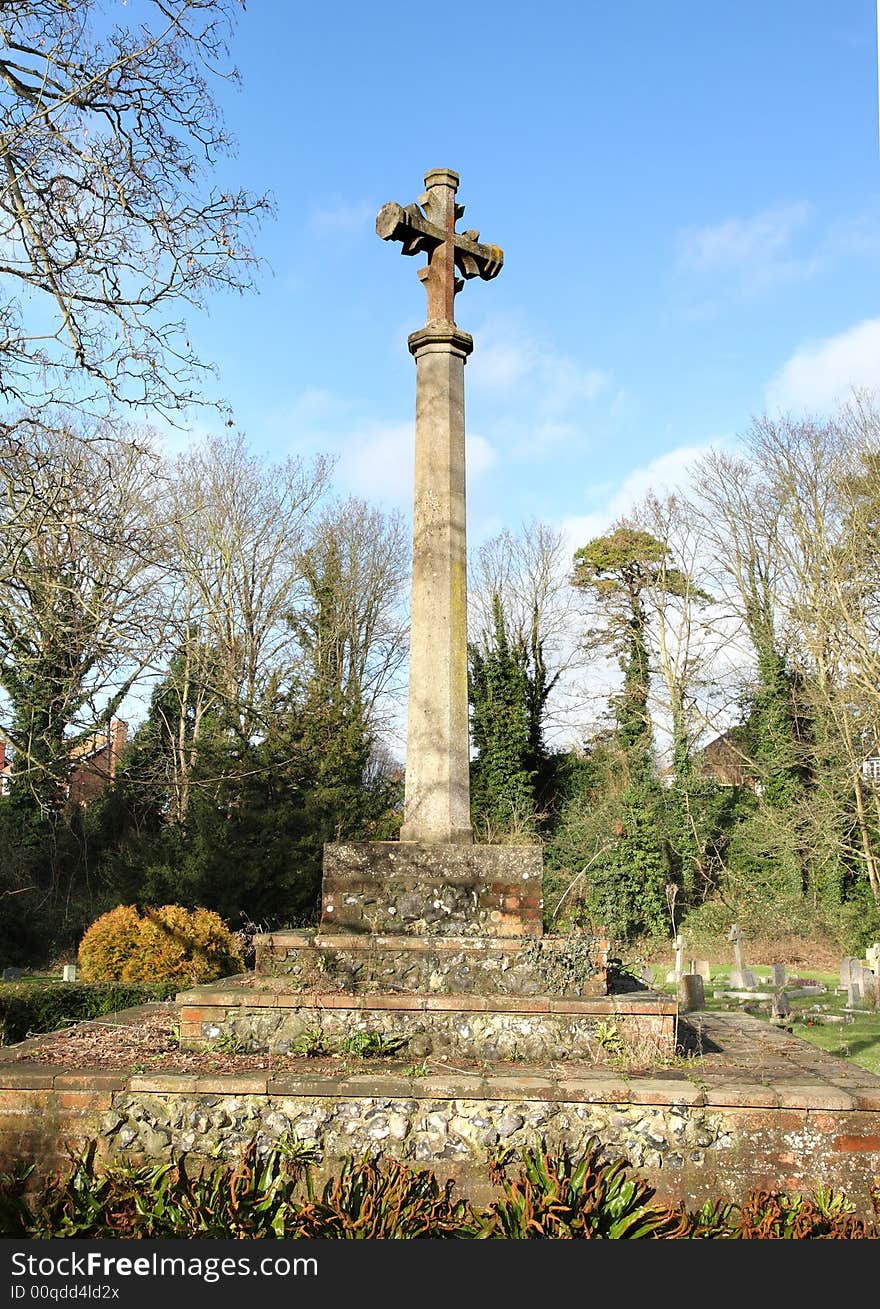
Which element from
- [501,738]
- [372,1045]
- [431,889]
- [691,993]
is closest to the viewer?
[372,1045]

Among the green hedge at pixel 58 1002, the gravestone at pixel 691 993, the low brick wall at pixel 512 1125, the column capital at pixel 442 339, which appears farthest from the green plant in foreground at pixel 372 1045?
the green hedge at pixel 58 1002

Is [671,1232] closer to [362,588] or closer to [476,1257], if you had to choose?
[476,1257]

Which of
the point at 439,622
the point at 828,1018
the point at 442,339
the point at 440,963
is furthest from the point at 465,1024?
the point at 828,1018

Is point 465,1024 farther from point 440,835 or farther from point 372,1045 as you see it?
point 440,835

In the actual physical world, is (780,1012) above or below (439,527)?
below

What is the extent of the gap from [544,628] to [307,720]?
9.97m

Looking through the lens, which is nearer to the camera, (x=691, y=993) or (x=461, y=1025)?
(x=461, y=1025)

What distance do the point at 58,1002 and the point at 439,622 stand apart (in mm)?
7273

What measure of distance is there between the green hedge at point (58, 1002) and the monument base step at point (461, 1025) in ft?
18.7

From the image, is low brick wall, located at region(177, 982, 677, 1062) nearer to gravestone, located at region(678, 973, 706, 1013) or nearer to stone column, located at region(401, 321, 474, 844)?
stone column, located at region(401, 321, 474, 844)

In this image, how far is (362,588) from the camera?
29.2 m

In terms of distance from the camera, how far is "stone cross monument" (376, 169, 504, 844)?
6.71 meters

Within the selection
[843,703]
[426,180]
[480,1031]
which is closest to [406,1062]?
[480,1031]

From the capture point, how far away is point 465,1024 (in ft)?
18.1
